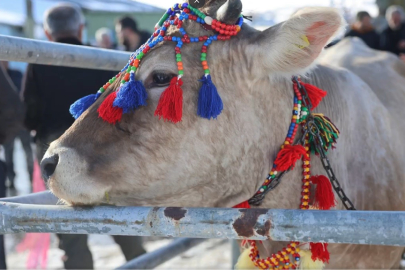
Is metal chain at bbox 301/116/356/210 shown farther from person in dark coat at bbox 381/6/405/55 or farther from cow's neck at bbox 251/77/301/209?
person in dark coat at bbox 381/6/405/55

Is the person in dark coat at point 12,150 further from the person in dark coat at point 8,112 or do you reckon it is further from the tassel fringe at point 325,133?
the tassel fringe at point 325,133

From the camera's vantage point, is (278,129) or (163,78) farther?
(278,129)

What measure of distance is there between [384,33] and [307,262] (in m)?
6.36

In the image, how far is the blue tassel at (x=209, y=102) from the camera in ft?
6.31

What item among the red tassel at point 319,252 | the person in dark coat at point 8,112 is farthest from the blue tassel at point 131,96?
the person in dark coat at point 8,112

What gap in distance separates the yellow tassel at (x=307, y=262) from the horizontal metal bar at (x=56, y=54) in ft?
4.74

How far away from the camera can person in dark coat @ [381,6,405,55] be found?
7.30 metres

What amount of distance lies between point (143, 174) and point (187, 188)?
0.20m

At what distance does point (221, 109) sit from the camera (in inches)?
76.9

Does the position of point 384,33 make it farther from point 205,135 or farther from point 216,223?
point 216,223

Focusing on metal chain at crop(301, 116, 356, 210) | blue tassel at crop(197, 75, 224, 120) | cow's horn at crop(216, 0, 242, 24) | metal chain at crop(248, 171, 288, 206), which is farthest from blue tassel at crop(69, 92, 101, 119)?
metal chain at crop(301, 116, 356, 210)

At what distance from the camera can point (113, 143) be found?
192 cm

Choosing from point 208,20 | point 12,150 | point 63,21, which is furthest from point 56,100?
point 12,150

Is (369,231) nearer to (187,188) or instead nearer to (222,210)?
(222,210)
